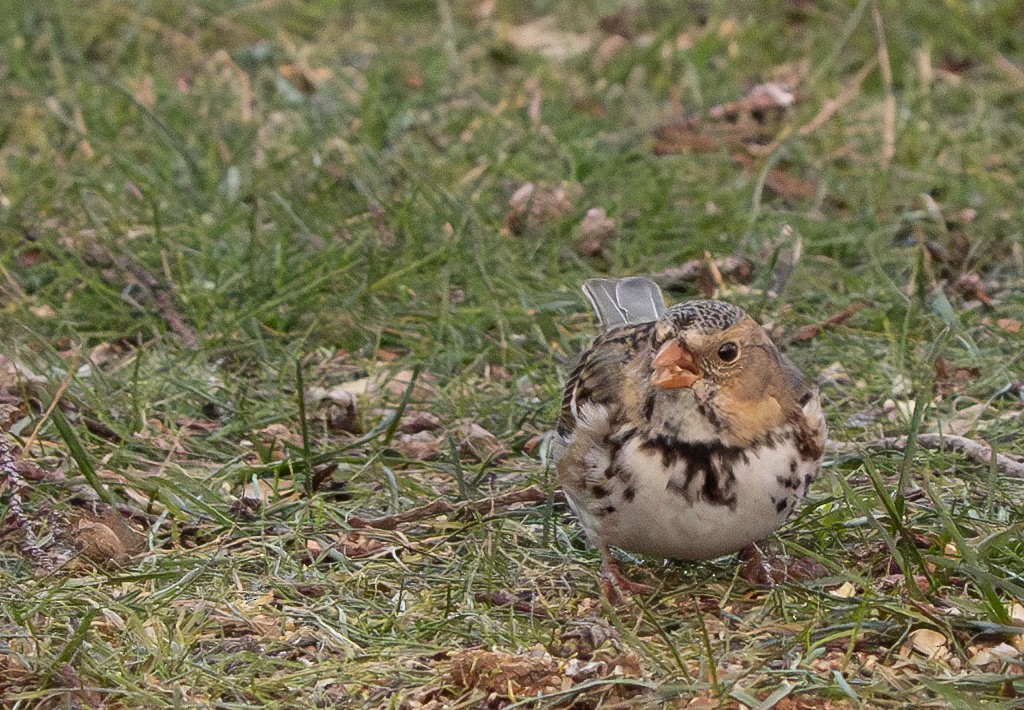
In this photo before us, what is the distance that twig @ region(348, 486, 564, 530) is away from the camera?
12.3 feet

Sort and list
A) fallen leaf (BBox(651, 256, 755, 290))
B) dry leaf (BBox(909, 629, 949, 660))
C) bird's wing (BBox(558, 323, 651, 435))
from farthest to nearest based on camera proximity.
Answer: fallen leaf (BBox(651, 256, 755, 290))
bird's wing (BBox(558, 323, 651, 435))
dry leaf (BBox(909, 629, 949, 660))

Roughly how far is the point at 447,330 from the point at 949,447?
1536mm

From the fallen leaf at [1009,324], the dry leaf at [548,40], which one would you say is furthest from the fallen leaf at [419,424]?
the dry leaf at [548,40]

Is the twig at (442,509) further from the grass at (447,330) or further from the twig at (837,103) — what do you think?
the twig at (837,103)

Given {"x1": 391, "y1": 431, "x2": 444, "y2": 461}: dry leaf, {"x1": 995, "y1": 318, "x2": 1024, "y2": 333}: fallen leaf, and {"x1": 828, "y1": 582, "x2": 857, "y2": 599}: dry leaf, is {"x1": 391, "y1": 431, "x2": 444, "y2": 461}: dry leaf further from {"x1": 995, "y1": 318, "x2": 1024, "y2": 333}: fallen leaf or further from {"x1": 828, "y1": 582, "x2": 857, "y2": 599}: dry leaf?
{"x1": 995, "y1": 318, "x2": 1024, "y2": 333}: fallen leaf

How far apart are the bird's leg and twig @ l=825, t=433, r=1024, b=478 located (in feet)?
2.41

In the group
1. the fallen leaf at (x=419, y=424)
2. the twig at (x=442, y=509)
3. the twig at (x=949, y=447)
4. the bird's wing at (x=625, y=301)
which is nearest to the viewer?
the twig at (x=442, y=509)

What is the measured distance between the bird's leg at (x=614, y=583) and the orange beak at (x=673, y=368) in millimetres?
461

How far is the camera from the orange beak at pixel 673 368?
3121mm

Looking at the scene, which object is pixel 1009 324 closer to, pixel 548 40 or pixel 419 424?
pixel 419 424

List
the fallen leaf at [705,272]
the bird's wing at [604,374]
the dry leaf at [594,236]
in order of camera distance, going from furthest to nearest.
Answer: the dry leaf at [594,236] < the fallen leaf at [705,272] < the bird's wing at [604,374]

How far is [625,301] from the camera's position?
4156 millimetres

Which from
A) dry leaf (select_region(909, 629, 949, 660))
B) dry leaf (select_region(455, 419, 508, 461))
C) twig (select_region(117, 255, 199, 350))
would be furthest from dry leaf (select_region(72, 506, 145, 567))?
dry leaf (select_region(909, 629, 949, 660))

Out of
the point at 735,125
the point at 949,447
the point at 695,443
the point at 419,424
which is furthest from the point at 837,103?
the point at 695,443
